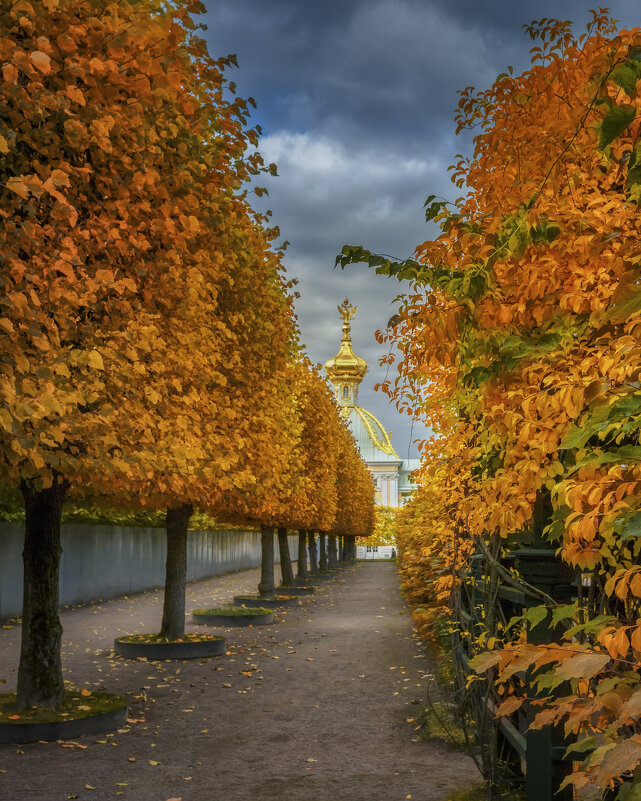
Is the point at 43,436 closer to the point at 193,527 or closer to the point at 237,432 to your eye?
the point at 237,432

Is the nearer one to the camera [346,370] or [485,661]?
[485,661]

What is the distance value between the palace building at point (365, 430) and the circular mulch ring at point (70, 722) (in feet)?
347

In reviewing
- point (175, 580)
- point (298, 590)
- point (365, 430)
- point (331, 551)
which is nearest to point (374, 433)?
point (365, 430)

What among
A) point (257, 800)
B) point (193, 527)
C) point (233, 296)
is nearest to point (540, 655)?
point (257, 800)

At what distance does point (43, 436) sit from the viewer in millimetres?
6656

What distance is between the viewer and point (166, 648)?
14656 millimetres

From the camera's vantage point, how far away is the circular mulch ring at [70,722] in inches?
342

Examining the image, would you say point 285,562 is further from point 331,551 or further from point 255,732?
point 331,551

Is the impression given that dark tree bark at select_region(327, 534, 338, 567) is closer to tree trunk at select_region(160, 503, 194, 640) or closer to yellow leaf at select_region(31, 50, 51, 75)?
tree trunk at select_region(160, 503, 194, 640)

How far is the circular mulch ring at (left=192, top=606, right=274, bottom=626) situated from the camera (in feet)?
66.2

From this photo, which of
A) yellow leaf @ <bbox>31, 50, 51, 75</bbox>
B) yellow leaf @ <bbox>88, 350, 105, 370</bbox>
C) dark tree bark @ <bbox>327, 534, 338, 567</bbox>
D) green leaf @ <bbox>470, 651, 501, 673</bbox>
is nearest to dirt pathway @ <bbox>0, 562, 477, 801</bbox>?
yellow leaf @ <bbox>88, 350, 105, 370</bbox>

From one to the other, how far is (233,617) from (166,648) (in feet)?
18.4

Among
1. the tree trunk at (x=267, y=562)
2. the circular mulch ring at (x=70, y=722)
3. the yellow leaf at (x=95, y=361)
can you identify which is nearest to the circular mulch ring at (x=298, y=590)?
the tree trunk at (x=267, y=562)

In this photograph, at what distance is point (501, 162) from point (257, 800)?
5.59 m
